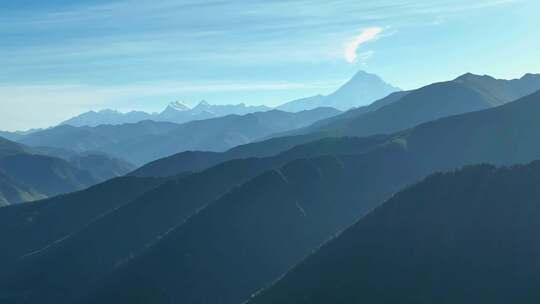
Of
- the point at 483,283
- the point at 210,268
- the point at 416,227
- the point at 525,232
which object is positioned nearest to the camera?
the point at 483,283

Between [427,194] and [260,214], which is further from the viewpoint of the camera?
[260,214]

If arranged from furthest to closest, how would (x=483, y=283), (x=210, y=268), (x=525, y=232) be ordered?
(x=210, y=268) → (x=525, y=232) → (x=483, y=283)

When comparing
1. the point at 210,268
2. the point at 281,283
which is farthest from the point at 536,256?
the point at 210,268

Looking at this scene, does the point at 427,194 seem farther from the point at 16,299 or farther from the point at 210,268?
the point at 16,299

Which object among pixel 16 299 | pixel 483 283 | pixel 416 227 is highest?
pixel 416 227

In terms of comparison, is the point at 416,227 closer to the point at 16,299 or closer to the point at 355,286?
the point at 355,286

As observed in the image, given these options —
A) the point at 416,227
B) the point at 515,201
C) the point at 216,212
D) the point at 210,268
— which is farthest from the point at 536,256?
the point at 216,212

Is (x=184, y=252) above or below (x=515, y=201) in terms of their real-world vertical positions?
below
